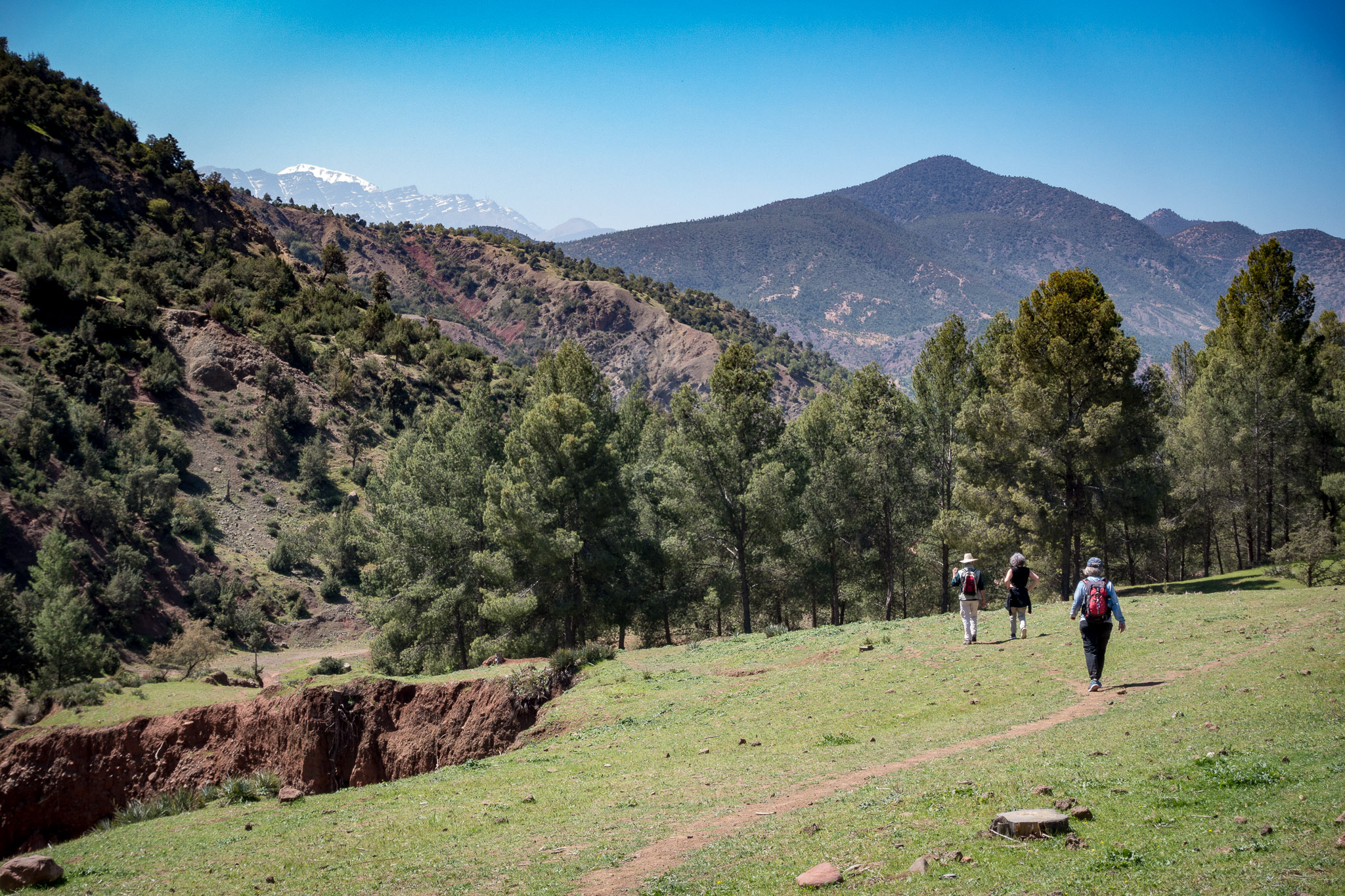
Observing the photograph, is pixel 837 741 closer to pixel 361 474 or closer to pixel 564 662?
pixel 564 662

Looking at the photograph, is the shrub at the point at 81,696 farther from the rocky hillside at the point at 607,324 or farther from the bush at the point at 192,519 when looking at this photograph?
the rocky hillside at the point at 607,324

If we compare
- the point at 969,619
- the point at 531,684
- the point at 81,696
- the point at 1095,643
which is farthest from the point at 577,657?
the point at 81,696

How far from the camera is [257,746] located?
2136 cm

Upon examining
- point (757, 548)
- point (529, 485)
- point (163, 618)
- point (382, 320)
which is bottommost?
point (163, 618)

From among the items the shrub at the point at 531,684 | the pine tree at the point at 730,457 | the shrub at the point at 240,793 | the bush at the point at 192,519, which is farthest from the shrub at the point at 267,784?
the bush at the point at 192,519

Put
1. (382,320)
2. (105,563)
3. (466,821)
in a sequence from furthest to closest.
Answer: (382,320) < (105,563) < (466,821)

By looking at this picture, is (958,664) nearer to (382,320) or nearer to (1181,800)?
(1181,800)

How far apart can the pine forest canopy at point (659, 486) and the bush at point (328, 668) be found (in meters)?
4.25

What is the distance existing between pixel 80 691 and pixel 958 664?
29647 millimetres

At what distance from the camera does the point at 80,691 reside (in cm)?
2694

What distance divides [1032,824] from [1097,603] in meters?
7.72

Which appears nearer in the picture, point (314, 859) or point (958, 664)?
point (314, 859)

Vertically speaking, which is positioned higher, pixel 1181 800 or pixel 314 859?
pixel 1181 800

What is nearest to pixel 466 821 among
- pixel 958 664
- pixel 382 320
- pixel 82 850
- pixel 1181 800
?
pixel 82 850
